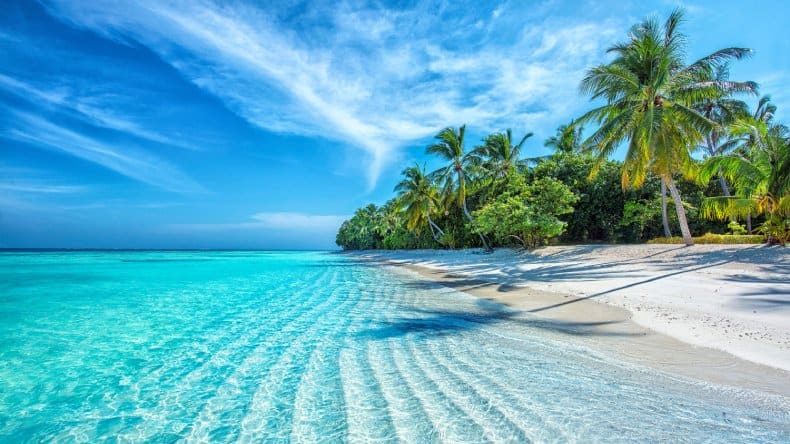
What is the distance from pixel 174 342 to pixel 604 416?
6.11 m

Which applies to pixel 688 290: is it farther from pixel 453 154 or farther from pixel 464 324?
pixel 453 154

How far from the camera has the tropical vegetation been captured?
1248cm

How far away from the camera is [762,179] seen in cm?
1173

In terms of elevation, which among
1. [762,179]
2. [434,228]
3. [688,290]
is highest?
[762,179]

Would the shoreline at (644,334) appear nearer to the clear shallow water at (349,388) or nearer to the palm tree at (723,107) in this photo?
the clear shallow water at (349,388)

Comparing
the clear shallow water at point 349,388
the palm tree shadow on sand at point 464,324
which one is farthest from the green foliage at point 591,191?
the clear shallow water at point 349,388

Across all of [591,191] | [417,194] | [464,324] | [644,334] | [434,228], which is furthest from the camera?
[434,228]

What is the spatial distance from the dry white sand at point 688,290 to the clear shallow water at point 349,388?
1778 mm

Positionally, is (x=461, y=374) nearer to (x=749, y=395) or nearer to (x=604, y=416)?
(x=604, y=416)

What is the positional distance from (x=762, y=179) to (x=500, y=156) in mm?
17032

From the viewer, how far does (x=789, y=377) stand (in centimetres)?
330

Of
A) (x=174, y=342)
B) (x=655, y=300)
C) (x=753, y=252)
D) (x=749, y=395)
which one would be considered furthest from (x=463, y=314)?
(x=753, y=252)

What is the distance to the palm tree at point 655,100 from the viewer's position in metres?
13.2

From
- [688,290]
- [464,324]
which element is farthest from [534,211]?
[464,324]
